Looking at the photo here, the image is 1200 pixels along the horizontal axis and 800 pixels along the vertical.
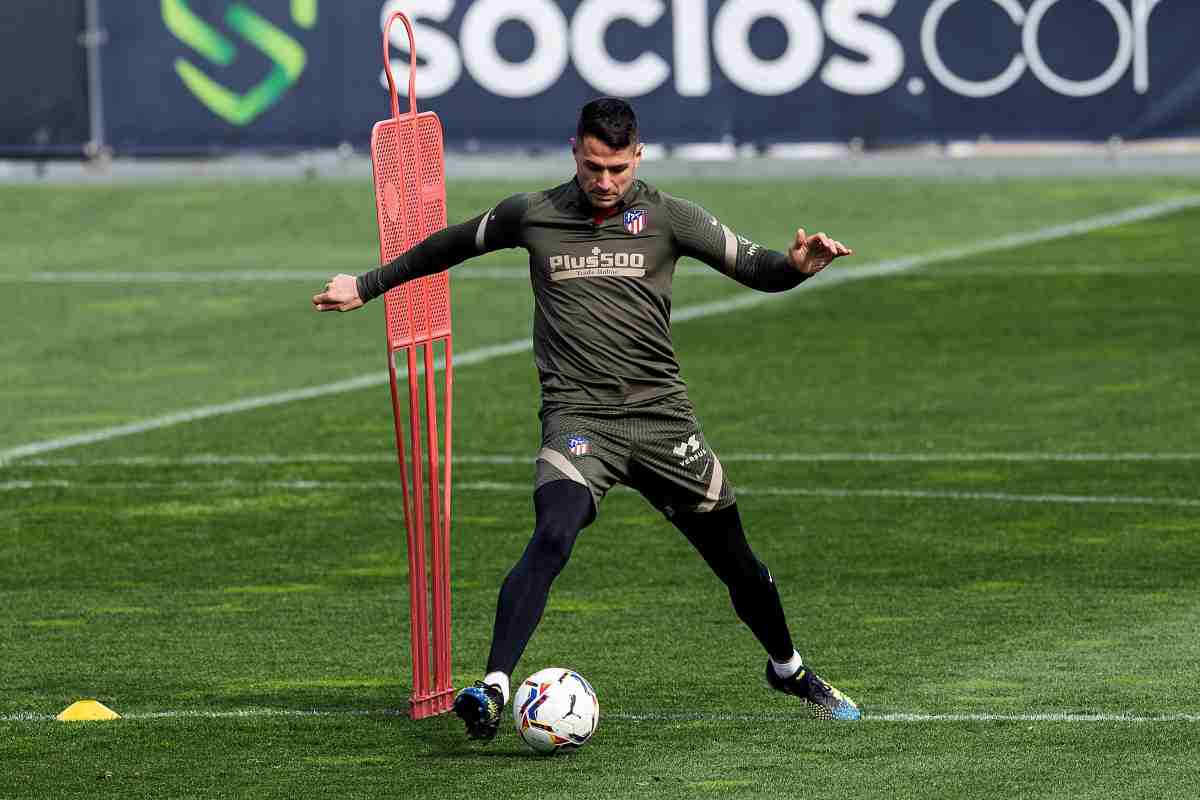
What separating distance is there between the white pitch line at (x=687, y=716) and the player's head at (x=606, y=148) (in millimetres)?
1761

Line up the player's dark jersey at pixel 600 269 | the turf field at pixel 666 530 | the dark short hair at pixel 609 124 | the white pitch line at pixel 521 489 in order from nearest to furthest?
the dark short hair at pixel 609 124
the turf field at pixel 666 530
the player's dark jersey at pixel 600 269
the white pitch line at pixel 521 489

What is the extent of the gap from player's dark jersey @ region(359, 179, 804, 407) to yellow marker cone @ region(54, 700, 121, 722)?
175 cm

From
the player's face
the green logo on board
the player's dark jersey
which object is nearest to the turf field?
the player's dark jersey

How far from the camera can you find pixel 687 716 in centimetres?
861

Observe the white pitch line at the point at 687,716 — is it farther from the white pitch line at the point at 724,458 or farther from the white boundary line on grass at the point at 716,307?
the white boundary line on grass at the point at 716,307

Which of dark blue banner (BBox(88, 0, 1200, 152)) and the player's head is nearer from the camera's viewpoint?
the player's head

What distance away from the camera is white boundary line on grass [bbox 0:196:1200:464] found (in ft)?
53.7

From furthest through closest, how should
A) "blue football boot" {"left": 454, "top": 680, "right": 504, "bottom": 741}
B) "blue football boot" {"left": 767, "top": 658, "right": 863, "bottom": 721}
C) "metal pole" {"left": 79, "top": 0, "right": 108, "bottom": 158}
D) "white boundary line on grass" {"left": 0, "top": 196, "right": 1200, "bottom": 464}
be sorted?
1. "metal pole" {"left": 79, "top": 0, "right": 108, "bottom": 158}
2. "white boundary line on grass" {"left": 0, "top": 196, "right": 1200, "bottom": 464}
3. "blue football boot" {"left": 767, "top": 658, "right": 863, "bottom": 721}
4. "blue football boot" {"left": 454, "top": 680, "right": 504, "bottom": 741}

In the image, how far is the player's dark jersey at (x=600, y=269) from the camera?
823 cm

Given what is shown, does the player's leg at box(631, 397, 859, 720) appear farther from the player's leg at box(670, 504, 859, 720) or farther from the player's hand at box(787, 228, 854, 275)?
the player's hand at box(787, 228, 854, 275)

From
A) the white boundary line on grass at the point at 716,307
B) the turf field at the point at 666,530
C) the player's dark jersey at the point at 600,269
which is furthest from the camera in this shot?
the white boundary line on grass at the point at 716,307

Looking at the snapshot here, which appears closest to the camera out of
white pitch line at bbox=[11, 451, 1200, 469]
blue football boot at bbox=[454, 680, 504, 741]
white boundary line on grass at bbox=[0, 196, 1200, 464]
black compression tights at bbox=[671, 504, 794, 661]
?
blue football boot at bbox=[454, 680, 504, 741]

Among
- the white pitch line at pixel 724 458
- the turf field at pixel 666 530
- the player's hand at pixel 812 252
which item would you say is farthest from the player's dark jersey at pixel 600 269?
the white pitch line at pixel 724 458

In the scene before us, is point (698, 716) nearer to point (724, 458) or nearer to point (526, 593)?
point (526, 593)
